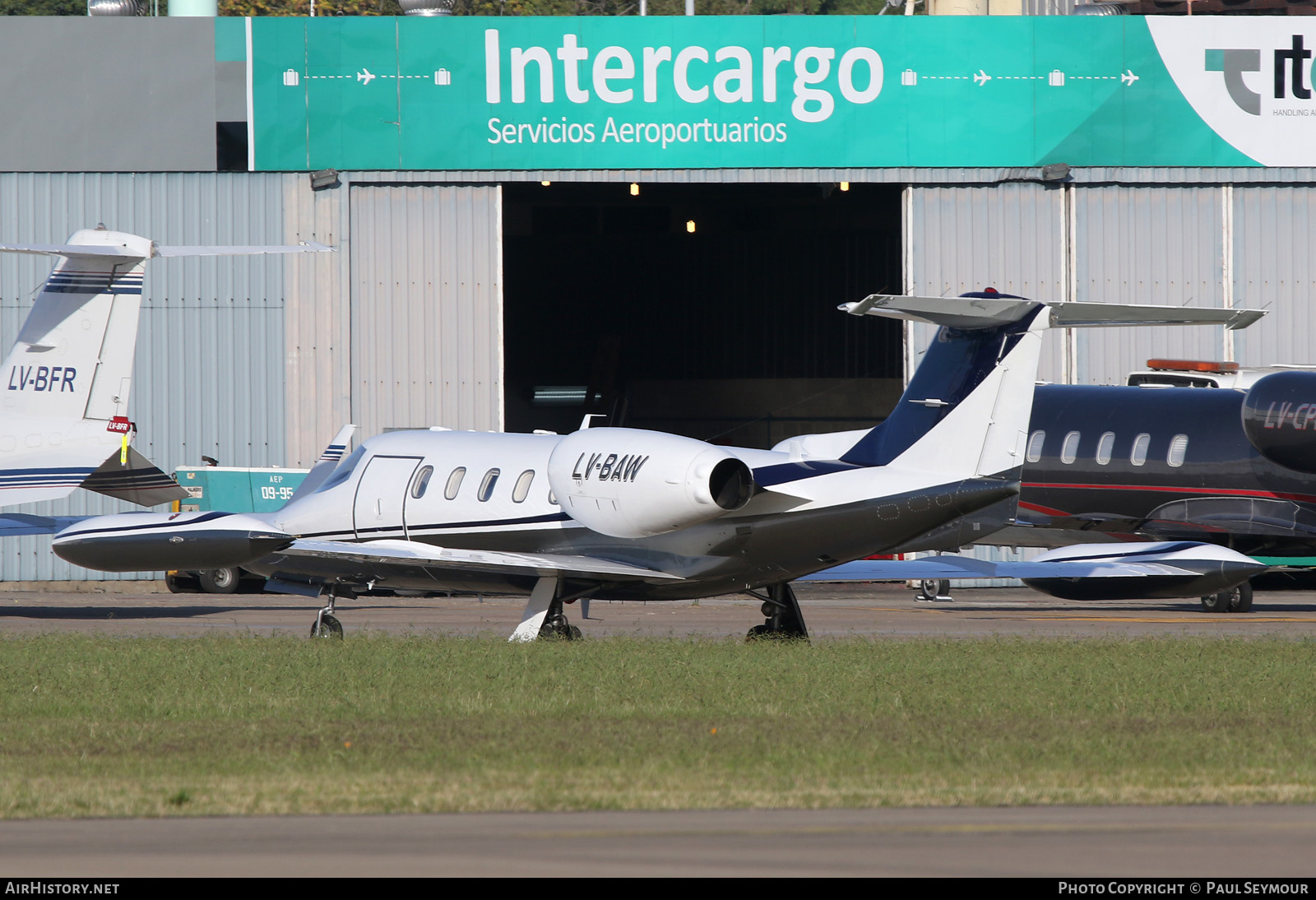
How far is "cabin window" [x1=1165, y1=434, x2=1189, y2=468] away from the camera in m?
24.0

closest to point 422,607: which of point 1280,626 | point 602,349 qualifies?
point 1280,626

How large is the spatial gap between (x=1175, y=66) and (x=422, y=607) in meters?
17.5

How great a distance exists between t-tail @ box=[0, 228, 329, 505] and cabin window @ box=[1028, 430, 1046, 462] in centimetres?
1134

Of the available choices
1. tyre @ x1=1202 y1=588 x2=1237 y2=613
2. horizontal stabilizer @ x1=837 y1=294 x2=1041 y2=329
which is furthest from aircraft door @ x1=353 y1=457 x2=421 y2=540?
tyre @ x1=1202 y1=588 x2=1237 y2=613

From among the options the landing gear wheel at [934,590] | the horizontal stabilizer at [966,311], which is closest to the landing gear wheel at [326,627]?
the horizontal stabilizer at [966,311]

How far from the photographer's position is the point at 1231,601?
24.1 metres

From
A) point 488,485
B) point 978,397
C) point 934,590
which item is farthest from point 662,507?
point 934,590

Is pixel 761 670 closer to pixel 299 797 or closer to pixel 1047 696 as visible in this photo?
pixel 1047 696

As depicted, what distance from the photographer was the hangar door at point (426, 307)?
1246 inches

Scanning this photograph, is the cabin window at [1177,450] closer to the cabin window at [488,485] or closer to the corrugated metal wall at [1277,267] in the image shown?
the corrugated metal wall at [1277,267]

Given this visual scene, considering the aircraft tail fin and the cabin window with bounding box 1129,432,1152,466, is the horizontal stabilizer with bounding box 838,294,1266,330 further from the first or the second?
the cabin window with bounding box 1129,432,1152,466

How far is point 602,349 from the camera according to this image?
49250 mm

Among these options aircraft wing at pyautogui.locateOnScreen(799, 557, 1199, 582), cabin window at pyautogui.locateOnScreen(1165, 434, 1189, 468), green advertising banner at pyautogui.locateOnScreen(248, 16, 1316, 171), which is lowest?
aircraft wing at pyautogui.locateOnScreen(799, 557, 1199, 582)

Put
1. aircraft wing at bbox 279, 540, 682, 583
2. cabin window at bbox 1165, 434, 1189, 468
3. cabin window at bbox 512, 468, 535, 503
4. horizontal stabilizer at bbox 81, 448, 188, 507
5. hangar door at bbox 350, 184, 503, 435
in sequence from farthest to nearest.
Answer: hangar door at bbox 350, 184, 503, 435 → cabin window at bbox 1165, 434, 1189, 468 → horizontal stabilizer at bbox 81, 448, 188, 507 → cabin window at bbox 512, 468, 535, 503 → aircraft wing at bbox 279, 540, 682, 583
